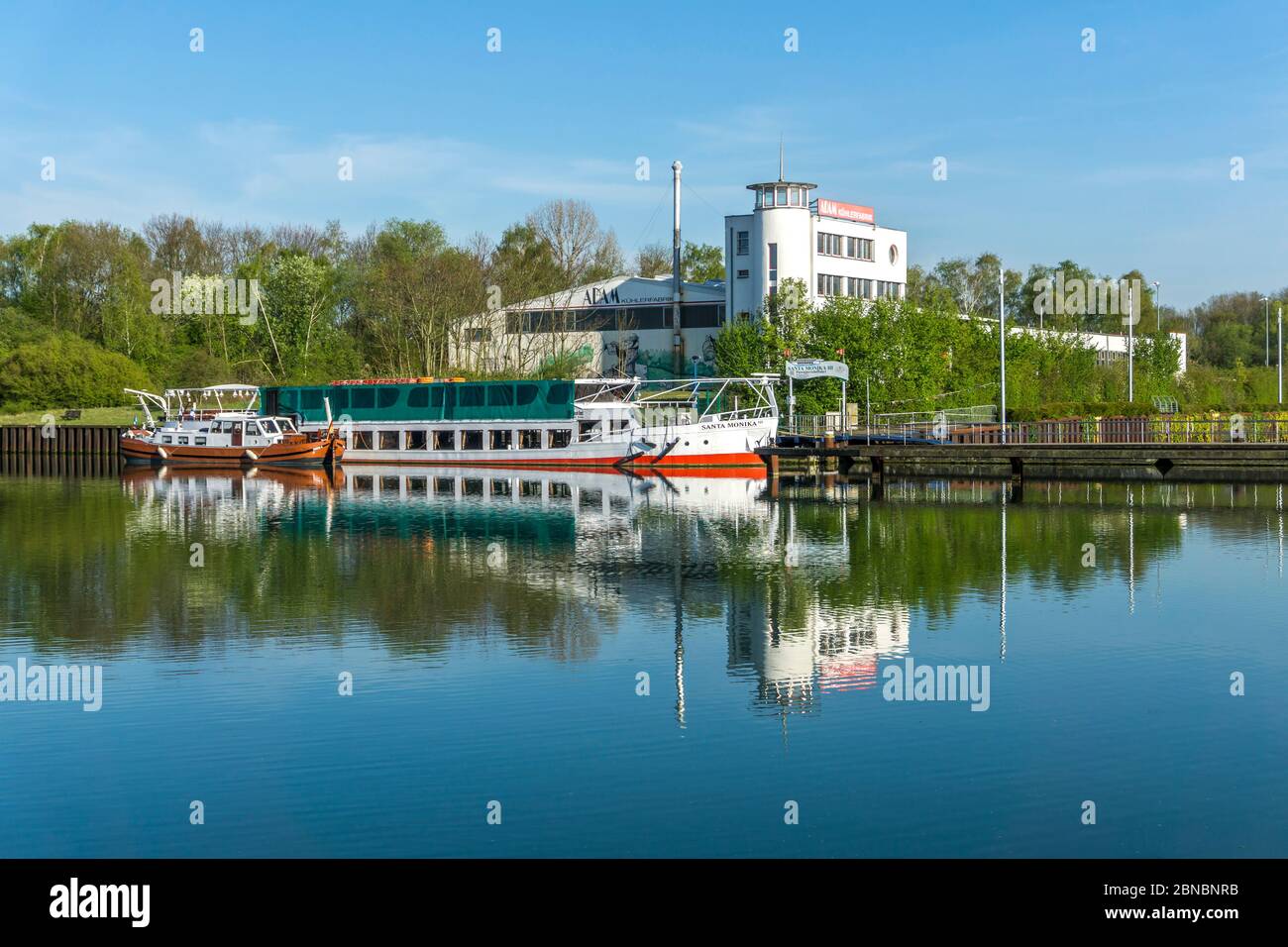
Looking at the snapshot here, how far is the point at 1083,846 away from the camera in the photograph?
14398 mm

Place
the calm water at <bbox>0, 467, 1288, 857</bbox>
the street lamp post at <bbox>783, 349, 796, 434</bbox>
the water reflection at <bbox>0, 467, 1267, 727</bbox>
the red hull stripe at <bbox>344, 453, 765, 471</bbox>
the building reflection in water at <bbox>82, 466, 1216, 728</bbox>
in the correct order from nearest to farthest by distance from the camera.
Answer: the calm water at <bbox>0, 467, 1288, 857</bbox>, the water reflection at <bbox>0, 467, 1267, 727</bbox>, the building reflection in water at <bbox>82, 466, 1216, 728</bbox>, the red hull stripe at <bbox>344, 453, 765, 471</bbox>, the street lamp post at <bbox>783, 349, 796, 434</bbox>

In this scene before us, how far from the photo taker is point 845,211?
96.7 m

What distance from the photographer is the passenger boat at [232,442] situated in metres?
77.3

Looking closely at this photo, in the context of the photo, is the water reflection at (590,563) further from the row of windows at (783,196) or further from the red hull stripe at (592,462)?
the row of windows at (783,196)

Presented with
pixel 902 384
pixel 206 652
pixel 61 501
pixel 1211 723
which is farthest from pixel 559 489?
pixel 1211 723

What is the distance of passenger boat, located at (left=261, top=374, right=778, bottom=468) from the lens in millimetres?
69938

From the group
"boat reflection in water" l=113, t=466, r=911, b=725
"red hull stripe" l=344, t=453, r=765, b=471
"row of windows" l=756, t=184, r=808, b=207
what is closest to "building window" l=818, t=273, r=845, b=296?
"row of windows" l=756, t=184, r=808, b=207

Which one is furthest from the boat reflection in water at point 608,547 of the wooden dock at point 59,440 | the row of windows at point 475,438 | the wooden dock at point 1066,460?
the wooden dock at point 59,440

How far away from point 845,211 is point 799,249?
6534 mm

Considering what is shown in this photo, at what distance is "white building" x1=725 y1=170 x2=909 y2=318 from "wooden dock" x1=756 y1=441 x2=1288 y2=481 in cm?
2400

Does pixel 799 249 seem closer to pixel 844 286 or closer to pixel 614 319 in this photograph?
pixel 844 286

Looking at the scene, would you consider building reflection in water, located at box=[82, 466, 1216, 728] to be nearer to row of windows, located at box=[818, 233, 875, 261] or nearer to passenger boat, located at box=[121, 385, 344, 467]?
passenger boat, located at box=[121, 385, 344, 467]
